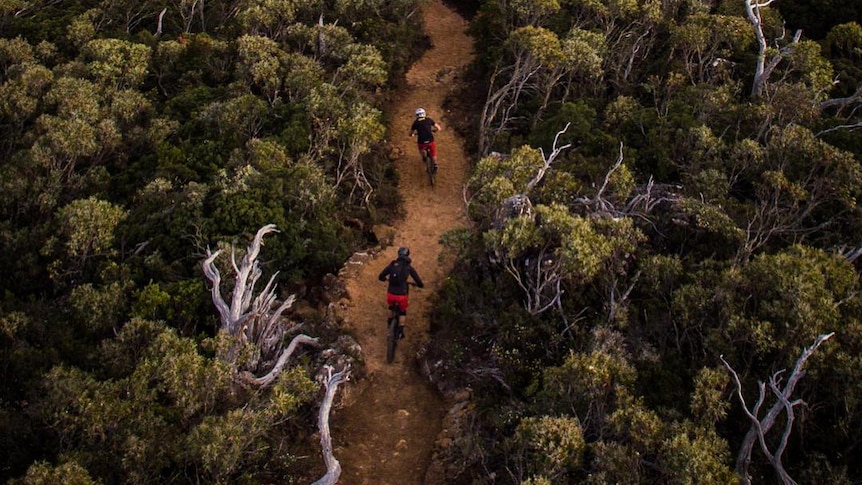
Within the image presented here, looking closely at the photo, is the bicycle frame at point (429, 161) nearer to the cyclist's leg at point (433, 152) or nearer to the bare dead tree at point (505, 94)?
the cyclist's leg at point (433, 152)

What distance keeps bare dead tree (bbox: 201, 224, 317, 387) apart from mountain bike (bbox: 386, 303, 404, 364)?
1.55 m

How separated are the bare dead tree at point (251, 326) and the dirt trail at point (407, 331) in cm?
160

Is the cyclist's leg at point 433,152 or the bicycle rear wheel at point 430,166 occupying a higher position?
the cyclist's leg at point 433,152

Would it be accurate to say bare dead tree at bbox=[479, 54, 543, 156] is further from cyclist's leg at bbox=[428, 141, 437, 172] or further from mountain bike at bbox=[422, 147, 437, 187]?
mountain bike at bbox=[422, 147, 437, 187]

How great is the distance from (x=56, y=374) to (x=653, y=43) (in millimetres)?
18978

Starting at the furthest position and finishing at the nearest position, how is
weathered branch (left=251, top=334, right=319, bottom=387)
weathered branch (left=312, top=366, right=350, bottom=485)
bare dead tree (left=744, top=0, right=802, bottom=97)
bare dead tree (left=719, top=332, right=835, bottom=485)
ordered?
1. bare dead tree (left=744, top=0, right=802, bottom=97)
2. weathered branch (left=251, top=334, right=319, bottom=387)
3. weathered branch (left=312, top=366, right=350, bottom=485)
4. bare dead tree (left=719, top=332, right=835, bottom=485)

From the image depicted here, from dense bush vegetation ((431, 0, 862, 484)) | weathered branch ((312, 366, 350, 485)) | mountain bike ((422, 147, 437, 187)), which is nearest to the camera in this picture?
weathered branch ((312, 366, 350, 485))

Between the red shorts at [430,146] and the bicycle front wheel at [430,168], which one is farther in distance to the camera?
the bicycle front wheel at [430,168]

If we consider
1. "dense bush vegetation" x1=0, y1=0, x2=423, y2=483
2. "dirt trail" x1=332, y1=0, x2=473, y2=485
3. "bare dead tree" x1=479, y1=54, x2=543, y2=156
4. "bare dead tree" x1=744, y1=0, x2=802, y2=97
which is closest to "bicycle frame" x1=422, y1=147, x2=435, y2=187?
"dirt trail" x1=332, y1=0, x2=473, y2=485

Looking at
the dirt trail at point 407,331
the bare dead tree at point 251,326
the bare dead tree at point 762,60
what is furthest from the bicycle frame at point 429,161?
the bare dead tree at point 762,60

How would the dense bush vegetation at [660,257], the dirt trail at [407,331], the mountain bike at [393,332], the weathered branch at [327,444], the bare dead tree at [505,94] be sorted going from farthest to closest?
the bare dead tree at [505,94] → the mountain bike at [393,332] → the dirt trail at [407,331] → the dense bush vegetation at [660,257] → the weathered branch at [327,444]

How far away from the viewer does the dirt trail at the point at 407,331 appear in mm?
13688

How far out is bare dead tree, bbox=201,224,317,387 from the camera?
13523 millimetres

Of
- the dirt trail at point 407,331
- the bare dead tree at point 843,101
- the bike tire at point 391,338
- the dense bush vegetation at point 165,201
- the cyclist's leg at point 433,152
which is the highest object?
the dense bush vegetation at point 165,201
